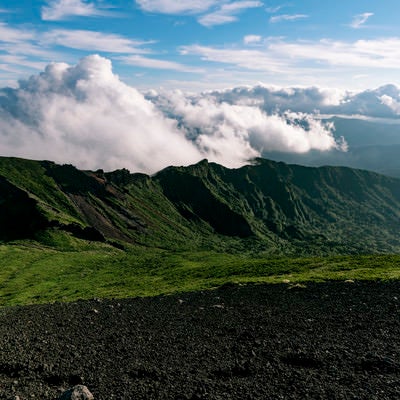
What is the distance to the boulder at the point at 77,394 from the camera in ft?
64.6

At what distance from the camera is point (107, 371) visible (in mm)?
23281

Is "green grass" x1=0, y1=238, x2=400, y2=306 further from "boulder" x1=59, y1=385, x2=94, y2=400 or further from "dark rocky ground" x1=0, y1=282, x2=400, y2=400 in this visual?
"boulder" x1=59, y1=385, x2=94, y2=400

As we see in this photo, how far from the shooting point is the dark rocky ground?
2086 cm

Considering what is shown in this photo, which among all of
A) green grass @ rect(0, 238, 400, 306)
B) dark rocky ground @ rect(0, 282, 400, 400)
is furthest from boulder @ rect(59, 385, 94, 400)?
green grass @ rect(0, 238, 400, 306)

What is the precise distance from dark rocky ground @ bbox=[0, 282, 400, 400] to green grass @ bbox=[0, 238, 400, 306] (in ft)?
47.1

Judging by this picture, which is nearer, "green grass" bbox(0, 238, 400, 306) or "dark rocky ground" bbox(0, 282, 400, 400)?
"dark rocky ground" bbox(0, 282, 400, 400)

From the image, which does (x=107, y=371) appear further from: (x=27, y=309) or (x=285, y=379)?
(x=27, y=309)

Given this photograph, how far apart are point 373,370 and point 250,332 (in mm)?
9724

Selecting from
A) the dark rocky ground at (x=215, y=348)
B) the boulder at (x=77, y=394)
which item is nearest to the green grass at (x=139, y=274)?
the dark rocky ground at (x=215, y=348)

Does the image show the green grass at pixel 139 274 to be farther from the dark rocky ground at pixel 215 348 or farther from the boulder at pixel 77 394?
the boulder at pixel 77 394

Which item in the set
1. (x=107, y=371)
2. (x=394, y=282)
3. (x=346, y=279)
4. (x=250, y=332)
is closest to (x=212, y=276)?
(x=346, y=279)

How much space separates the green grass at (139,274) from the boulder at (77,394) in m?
32.2

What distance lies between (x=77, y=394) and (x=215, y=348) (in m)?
10.2

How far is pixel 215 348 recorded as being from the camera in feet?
87.1
